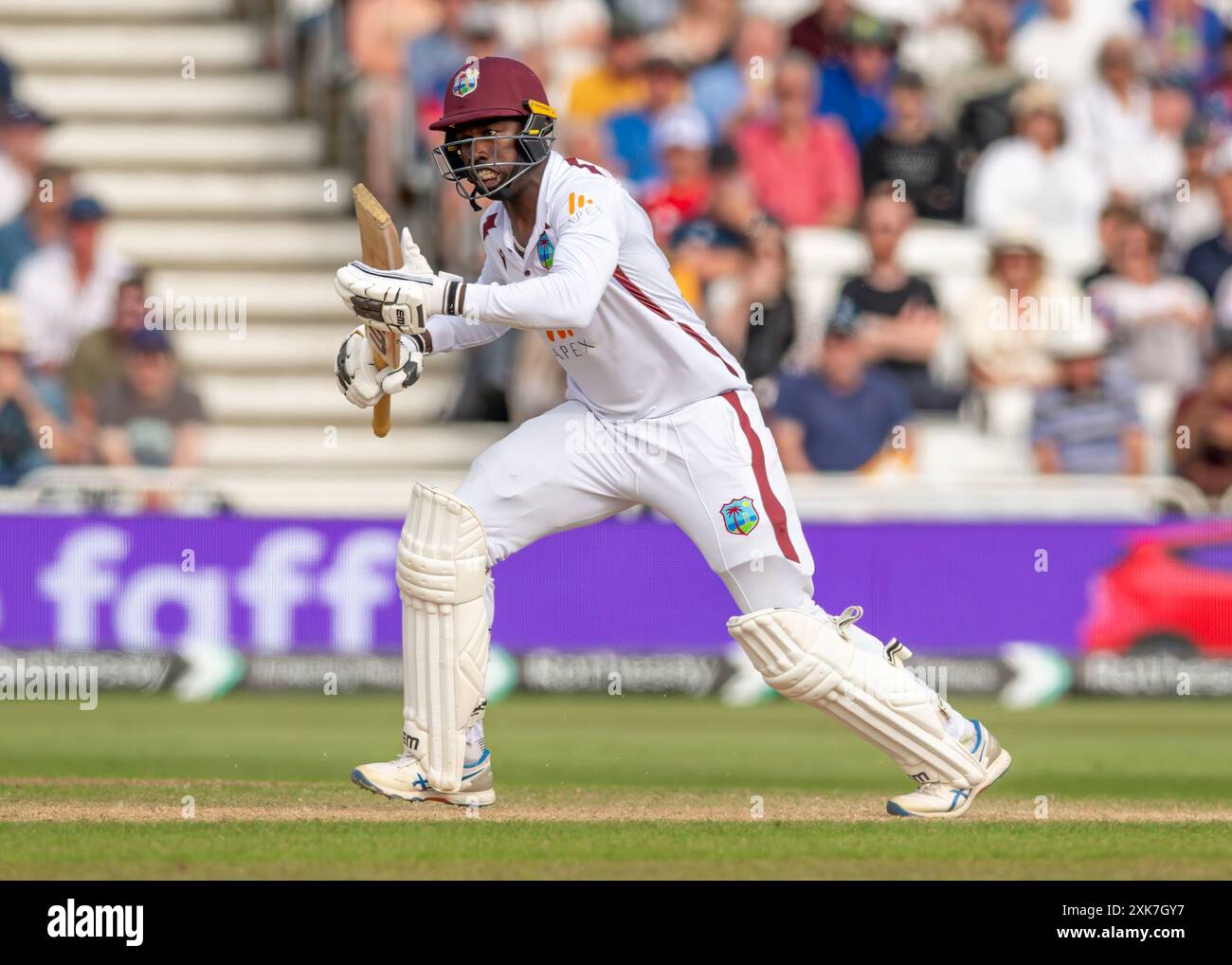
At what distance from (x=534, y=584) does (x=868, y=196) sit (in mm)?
3843

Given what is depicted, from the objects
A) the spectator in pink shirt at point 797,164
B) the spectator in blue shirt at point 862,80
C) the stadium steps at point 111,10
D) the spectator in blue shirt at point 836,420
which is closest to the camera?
the spectator in blue shirt at point 836,420

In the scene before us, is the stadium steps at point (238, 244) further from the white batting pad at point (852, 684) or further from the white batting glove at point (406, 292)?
the white batting pad at point (852, 684)

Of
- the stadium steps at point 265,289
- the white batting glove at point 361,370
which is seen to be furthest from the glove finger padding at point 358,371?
the stadium steps at point 265,289

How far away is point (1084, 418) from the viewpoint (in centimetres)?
1252

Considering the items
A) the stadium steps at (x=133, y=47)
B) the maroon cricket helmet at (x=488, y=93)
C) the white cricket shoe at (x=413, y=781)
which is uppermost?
the stadium steps at (x=133, y=47)

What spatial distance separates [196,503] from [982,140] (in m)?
5.86

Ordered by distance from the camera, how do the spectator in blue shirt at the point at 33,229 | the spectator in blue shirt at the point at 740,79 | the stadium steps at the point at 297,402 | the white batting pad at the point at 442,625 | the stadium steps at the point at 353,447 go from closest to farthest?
the white batting pad at the point at 442,625 < the spectator in blue shirt at the point at 33,229 < the stadium steps at the point at 353,447 < the stadium steps at the point at 297,402 < the spectator in blue shirt at the point at 740,79

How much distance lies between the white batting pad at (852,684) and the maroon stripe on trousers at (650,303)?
0.82m

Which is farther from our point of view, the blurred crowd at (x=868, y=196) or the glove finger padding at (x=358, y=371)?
the blurred crowd at (x=868, y=196)

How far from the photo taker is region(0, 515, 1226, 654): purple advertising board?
10805mm

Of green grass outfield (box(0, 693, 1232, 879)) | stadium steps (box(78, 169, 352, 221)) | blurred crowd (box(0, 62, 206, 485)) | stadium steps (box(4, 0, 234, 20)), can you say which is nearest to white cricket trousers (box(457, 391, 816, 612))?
green grass outfield (box(0, 693, 1232, 879))

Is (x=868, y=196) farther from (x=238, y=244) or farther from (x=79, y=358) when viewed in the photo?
(x=79, y=358)

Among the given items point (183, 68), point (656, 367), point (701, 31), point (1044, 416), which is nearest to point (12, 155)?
point (183, 68)

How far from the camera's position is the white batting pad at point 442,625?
638cm
